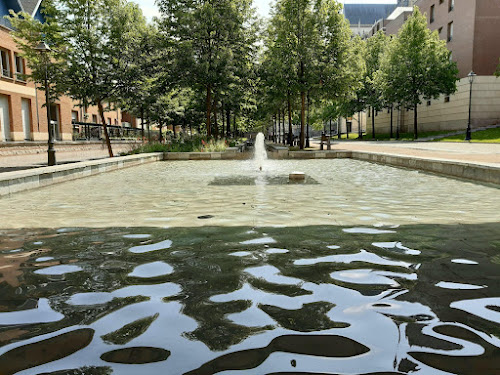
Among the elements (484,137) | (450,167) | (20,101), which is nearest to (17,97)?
(20,101)

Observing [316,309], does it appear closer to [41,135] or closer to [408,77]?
[41,135]

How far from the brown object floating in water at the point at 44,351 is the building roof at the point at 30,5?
4425 cm

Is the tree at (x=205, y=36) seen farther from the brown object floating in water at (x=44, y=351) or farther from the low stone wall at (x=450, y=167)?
the brown object floating in water at (x=44, y=351)

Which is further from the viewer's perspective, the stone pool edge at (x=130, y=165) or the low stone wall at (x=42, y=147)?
the low stone wall at (x=42, y=147)

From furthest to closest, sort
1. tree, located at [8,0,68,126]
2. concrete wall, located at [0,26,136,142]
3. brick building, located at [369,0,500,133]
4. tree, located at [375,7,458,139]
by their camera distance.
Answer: tree, located at [375,7,458,139] → brick building, located at [369,0,500,133] → concrete wall, located at [0,26,136,142] → tree, located at [8,0,68,126]

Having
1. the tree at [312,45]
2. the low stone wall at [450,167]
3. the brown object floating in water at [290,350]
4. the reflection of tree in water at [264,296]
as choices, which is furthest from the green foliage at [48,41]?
the brown object floating in water at [290,350]

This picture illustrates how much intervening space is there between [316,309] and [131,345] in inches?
51.6

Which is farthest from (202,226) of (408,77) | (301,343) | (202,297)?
(408,77)

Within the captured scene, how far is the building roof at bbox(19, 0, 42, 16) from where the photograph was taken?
1522 inches

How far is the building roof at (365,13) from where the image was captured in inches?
5379

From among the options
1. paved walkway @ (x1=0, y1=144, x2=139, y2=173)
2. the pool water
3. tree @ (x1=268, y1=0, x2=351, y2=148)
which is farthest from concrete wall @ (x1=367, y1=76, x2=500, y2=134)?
the pool water

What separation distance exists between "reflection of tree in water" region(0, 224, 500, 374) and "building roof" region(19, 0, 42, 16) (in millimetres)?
42110

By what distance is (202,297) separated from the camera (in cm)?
320

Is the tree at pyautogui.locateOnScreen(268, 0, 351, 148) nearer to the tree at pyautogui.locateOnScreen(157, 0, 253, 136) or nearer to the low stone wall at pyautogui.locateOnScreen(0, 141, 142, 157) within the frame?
the tree at pyautogui.locateOnScreen(157, 0, 253, 136)
